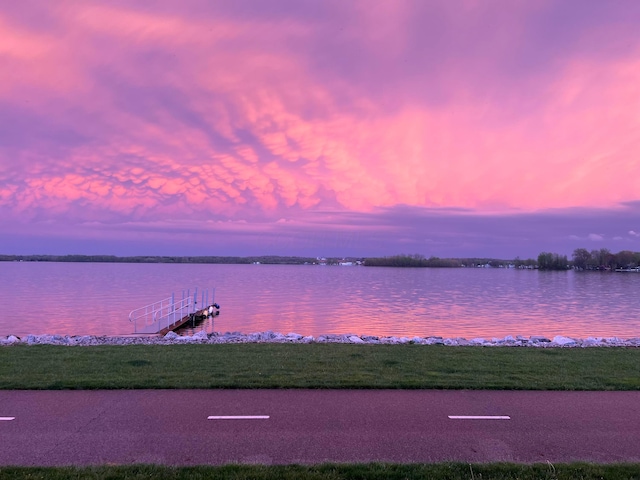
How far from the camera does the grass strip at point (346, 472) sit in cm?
482

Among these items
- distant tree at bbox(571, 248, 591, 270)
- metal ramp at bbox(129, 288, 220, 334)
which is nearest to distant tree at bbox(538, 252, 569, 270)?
distant tree at bbox(571, 248, 591, 270)

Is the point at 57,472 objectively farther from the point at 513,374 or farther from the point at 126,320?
the point at 126,320

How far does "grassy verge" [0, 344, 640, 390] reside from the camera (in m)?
8.36

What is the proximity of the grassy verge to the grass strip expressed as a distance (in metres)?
3.10

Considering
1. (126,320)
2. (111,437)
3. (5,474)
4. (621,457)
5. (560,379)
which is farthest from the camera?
(126,320)

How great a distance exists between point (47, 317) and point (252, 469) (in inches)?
1050

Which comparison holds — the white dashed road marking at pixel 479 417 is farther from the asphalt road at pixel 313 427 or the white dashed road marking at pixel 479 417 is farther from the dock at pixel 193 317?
the dock at pixel 193 317

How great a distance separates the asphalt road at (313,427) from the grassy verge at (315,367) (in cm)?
39

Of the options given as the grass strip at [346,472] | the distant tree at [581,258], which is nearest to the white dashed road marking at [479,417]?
the grass strip at [346,472]

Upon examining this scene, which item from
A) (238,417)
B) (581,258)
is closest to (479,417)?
(238,417)

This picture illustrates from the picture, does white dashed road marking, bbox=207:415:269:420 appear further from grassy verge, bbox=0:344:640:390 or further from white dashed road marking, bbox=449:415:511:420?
white dashed road marking, bbox=449:415:511:420

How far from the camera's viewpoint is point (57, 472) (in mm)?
4855

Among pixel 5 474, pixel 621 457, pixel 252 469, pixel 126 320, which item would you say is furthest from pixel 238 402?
pixel 126 320

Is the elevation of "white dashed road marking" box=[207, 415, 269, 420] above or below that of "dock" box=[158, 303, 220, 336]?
above
